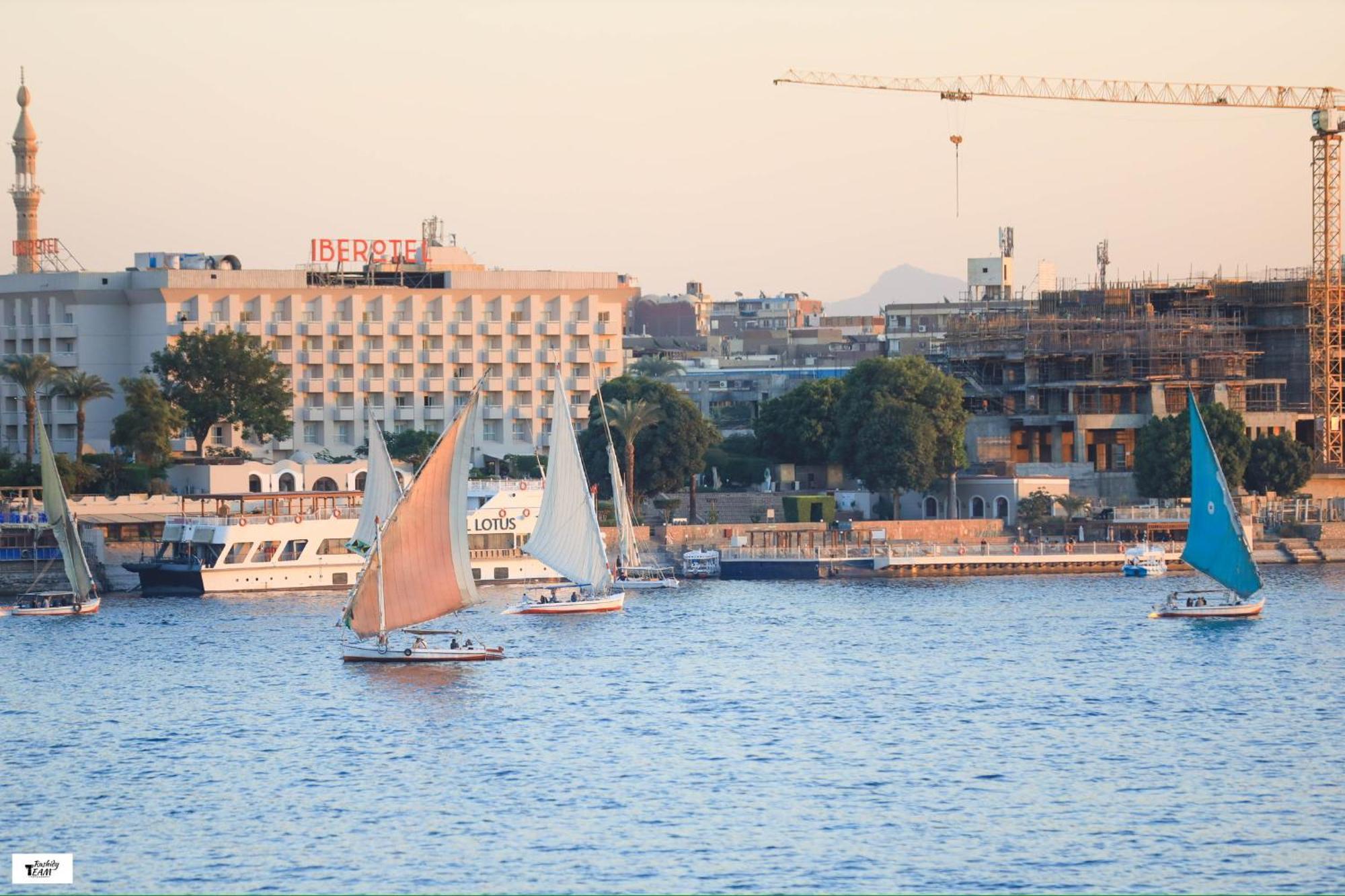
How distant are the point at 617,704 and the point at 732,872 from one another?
24605mm

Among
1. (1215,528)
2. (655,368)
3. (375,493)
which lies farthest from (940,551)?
(655,368)

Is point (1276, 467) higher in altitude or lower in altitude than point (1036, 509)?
higher

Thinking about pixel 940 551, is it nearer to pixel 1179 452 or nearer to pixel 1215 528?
pixel 1179 452

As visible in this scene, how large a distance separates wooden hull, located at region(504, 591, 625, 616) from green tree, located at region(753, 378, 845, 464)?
4033cm

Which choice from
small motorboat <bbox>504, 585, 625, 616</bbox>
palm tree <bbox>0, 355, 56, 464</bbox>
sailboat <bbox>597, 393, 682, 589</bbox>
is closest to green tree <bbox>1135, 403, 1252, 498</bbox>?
sailboat <bbox>597, 393, 682, 589</bbox>

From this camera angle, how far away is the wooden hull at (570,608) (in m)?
103

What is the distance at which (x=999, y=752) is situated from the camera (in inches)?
2594

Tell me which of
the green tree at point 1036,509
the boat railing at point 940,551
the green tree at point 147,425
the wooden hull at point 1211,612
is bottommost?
the wooden hull at point 1211,612

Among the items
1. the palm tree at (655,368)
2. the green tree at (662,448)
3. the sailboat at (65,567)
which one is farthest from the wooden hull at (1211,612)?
the palm tree at (655,368)

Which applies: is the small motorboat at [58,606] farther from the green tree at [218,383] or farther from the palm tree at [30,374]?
the green tree at [218,383]

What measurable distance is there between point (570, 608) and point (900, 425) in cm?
3682

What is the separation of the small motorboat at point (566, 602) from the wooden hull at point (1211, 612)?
2478cm
